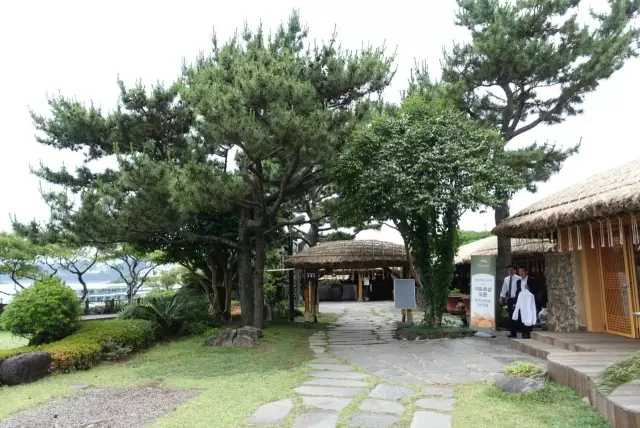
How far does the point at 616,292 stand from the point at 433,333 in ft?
11.1

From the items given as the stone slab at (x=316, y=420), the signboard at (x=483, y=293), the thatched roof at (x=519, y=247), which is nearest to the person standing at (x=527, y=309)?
the signboard at (x=483, y=293)

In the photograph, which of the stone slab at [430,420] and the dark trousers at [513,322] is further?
the dark trousers at [513,322]

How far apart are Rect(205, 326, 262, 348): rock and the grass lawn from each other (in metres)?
0.20

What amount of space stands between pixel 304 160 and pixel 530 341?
202 inches

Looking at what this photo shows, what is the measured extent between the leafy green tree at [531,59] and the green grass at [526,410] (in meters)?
6.93

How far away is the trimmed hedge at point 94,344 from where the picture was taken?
7.41 meters

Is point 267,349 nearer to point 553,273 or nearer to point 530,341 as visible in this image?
point 530,341

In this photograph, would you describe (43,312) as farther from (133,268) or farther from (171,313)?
(133,268)

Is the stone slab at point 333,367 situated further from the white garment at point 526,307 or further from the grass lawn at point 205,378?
the white garment at point 526,307

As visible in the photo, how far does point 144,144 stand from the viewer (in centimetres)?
1044

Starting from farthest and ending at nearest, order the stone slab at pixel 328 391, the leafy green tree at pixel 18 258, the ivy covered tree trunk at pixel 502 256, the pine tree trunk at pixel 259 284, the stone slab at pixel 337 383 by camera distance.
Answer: the leafy green tree at pixel 18 258
the ivy covered tree trunk at pixel 502 256
the pine tree trunk at pixel 259 284
the stone slab at pixel 337 383
the stone slab at pixel 328 391

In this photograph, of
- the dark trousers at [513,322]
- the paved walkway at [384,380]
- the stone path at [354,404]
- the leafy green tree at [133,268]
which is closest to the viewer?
the stone path at [354,404]

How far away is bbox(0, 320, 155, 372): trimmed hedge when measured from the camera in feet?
24.3

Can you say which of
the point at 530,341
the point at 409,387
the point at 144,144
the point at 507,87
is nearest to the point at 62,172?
the point at 144,144
